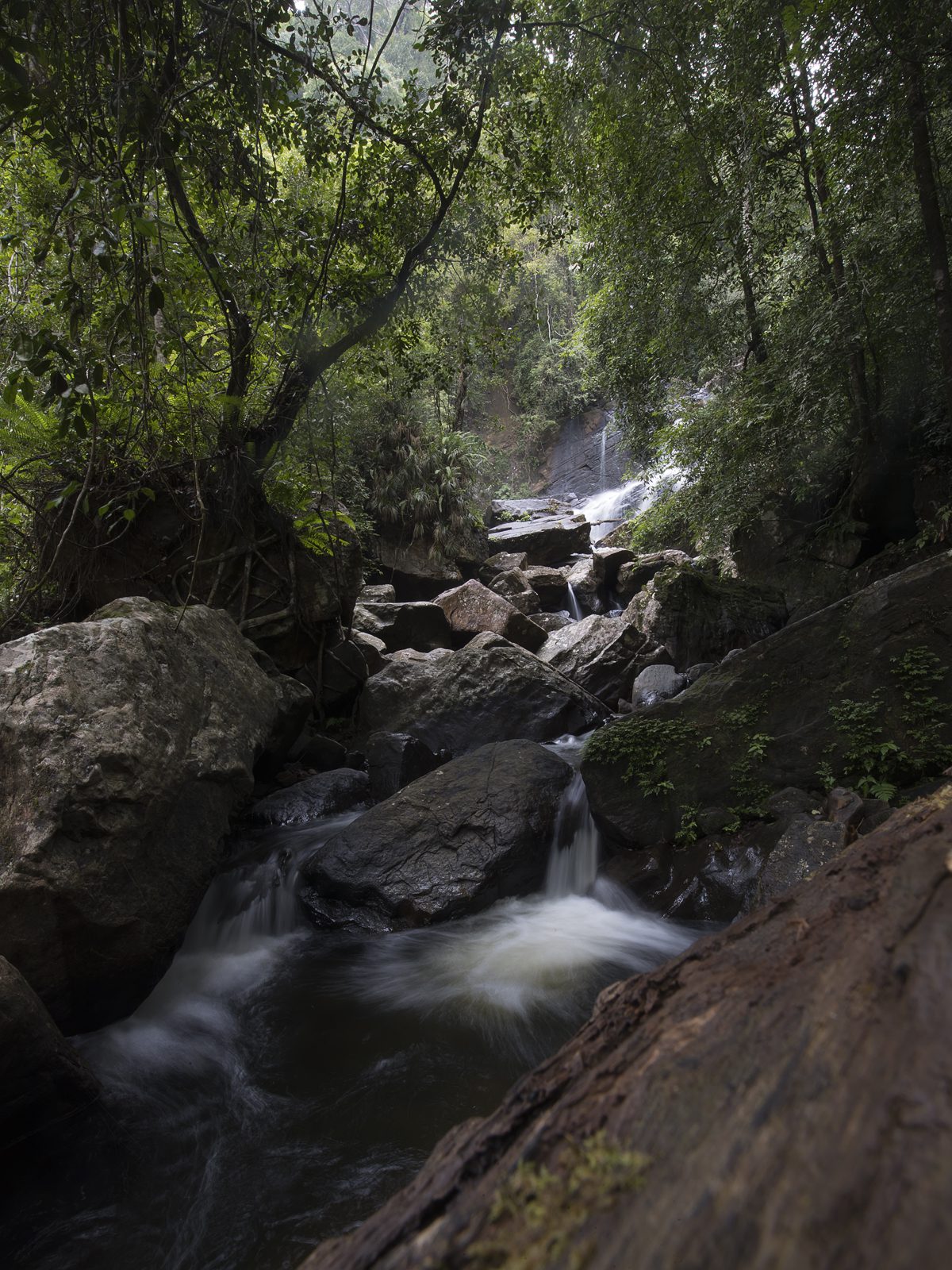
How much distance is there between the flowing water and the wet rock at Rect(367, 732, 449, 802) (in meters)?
1.52

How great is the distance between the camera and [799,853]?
4035mm

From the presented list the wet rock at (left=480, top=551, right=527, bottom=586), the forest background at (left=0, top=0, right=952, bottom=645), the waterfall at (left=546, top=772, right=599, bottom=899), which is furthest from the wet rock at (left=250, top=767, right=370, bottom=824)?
the wet rock at (left=480, top=551, right=527, bottom=586)

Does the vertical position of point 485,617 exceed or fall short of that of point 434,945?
it exceeds it

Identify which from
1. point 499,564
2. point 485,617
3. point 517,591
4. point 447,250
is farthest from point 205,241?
point 499,564

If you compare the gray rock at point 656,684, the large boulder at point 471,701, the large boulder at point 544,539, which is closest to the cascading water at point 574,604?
the large boulder at point 544,539

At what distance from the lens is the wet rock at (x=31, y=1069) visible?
9.18 ft

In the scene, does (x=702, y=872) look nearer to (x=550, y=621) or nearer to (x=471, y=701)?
(x=471, y=701)

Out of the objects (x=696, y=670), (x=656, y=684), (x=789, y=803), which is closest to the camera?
(x=789, y=803)

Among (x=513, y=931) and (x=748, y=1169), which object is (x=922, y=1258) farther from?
(x=513, y=931)

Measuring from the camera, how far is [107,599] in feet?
24.1

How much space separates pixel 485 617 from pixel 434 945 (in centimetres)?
823

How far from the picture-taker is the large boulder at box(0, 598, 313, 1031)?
338 centimetres

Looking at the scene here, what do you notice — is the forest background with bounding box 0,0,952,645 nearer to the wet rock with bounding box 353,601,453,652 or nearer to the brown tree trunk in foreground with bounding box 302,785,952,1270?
the brown tree trunk in foreground with bounding box 302,785,952,1270

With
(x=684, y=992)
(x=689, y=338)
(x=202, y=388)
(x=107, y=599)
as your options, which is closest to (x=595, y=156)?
(x=689, y=338)
